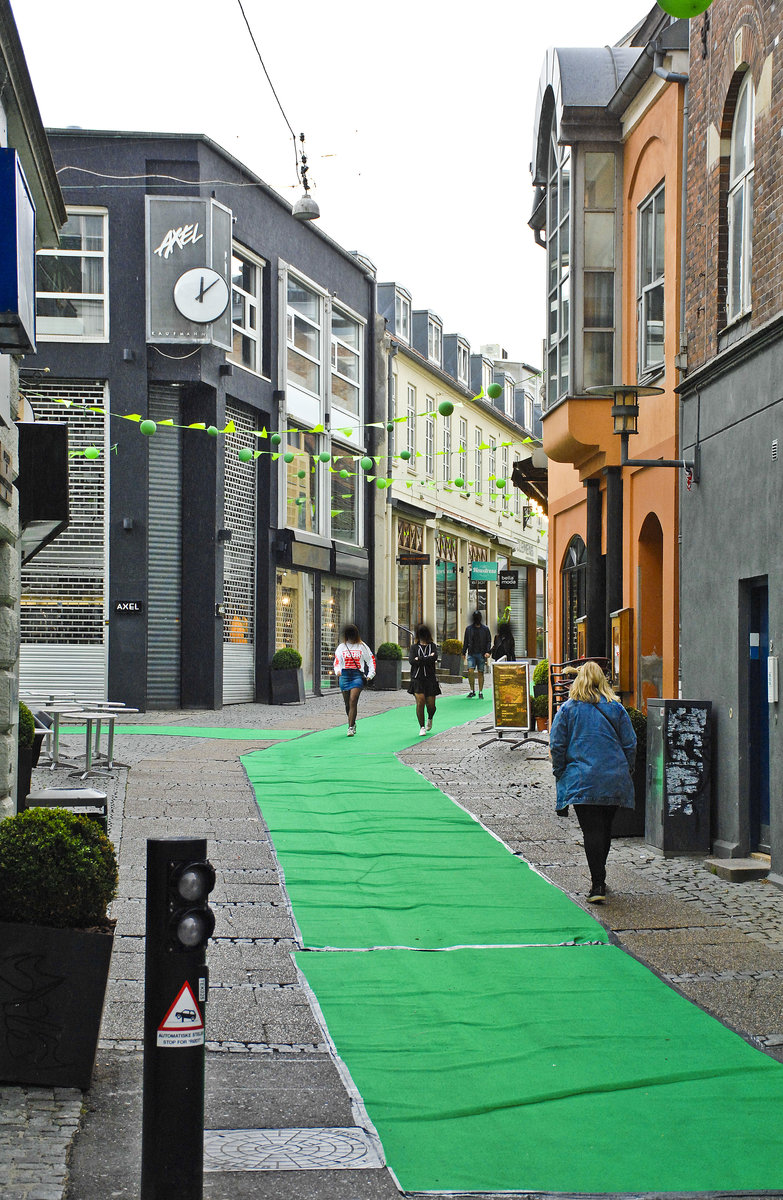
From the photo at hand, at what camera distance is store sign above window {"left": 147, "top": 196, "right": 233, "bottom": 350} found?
23.2 m

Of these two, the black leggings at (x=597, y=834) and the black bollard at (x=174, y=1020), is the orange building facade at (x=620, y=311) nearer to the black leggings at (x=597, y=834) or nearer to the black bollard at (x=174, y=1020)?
the black leggings at (x=597, y=834)

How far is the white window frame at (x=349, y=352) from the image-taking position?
31.4 m

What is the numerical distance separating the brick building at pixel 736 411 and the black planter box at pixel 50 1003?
586 cm

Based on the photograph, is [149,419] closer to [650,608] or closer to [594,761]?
[650,608]

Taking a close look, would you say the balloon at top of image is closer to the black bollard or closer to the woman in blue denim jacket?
the black bollard

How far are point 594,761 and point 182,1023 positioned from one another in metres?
5.50

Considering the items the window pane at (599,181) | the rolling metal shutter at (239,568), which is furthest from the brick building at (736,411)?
the rolling metal shutter at (239,568)

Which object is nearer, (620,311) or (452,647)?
(620,311)

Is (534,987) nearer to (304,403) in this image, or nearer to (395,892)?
(395,892)

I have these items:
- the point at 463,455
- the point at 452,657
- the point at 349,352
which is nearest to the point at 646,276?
the point at 349,352

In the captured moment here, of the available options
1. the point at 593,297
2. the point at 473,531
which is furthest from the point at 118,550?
the point at 473,531

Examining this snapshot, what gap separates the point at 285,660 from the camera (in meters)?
26.2

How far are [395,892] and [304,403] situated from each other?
69.7ft

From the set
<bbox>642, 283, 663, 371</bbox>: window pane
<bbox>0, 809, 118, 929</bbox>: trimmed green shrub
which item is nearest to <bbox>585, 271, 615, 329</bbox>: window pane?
<bbox>642, 283, 663, 371</bbox>: window pane
